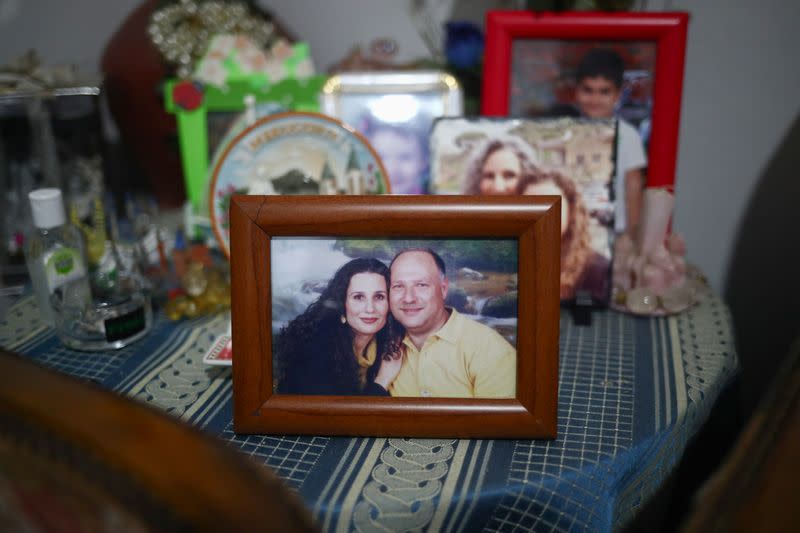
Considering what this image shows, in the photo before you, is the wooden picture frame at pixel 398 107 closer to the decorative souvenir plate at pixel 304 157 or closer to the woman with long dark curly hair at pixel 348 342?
the decorative souvenir plate at pixel 304 157

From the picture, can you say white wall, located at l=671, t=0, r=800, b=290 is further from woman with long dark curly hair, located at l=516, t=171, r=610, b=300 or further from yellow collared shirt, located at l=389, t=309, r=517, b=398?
yellow collared shirt, located at l=389, t=309, r=517, b=398

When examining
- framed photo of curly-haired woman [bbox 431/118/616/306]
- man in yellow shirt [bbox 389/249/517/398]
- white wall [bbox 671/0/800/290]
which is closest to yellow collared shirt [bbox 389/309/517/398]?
man in yellow shirt [bbox 389/249/517/398]

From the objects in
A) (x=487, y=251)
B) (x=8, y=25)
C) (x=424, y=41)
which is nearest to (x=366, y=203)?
(x=487, y=251)

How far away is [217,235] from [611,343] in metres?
0.55

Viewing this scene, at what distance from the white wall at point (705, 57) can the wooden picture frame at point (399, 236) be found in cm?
68

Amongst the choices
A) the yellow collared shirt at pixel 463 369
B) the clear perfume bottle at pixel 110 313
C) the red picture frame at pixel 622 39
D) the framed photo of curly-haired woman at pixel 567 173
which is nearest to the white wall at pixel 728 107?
the red picture frame at pixel 622 39

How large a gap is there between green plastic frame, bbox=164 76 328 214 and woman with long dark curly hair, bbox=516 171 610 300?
0.37m

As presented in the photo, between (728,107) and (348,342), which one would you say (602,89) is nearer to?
(728,107)

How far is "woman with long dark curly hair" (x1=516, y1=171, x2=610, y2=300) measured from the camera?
3.16 feet

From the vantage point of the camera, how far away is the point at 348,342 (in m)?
0.73

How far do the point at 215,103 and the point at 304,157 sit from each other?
0.23 m

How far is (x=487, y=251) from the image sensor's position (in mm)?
723

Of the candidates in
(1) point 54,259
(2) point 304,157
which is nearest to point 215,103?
(2) point 304,157

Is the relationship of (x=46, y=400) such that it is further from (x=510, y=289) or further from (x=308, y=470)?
(x=510, y=289)
